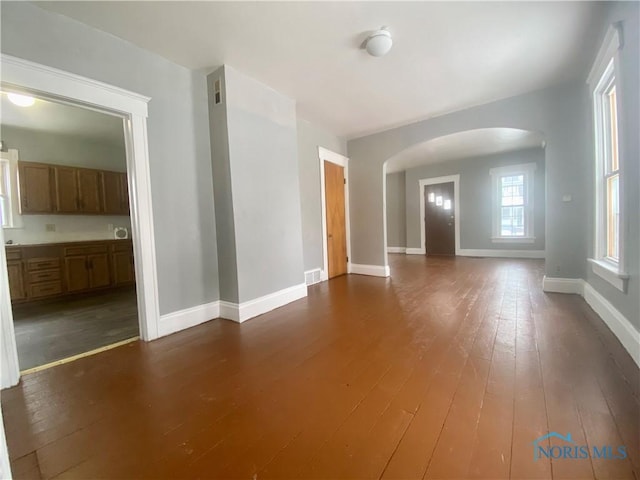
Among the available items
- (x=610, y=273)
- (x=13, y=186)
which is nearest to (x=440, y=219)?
(x=610, y=273)

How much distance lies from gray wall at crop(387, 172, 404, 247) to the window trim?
8076 mm

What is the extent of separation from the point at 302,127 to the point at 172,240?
2.62 meters

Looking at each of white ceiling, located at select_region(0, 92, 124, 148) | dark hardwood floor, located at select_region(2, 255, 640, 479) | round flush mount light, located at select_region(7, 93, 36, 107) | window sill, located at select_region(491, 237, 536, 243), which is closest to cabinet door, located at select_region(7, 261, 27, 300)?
white ceiling, located at select_region(0, 92, 124, 148)

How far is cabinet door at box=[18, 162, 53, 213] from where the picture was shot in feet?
12.3

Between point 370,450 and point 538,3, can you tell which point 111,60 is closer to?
point 370,450

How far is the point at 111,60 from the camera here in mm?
2145

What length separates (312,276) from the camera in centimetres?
429

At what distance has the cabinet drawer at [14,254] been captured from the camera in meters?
3.50

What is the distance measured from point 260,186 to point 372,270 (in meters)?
2.78

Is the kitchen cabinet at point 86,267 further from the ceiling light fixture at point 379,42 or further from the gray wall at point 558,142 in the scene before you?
the gray wall at point 558,142

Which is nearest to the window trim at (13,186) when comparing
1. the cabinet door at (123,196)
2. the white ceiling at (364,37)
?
the cabinet door at (123,196)

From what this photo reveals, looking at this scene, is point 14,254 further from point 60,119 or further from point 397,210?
point 397,210

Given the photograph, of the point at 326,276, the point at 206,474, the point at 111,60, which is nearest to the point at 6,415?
the point at 206,474

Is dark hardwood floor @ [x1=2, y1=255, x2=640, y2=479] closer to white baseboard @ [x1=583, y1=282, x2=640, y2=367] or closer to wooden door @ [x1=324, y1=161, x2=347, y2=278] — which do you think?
white baseboard @ [x1=583, y1=282, x2=640, y2=367]
